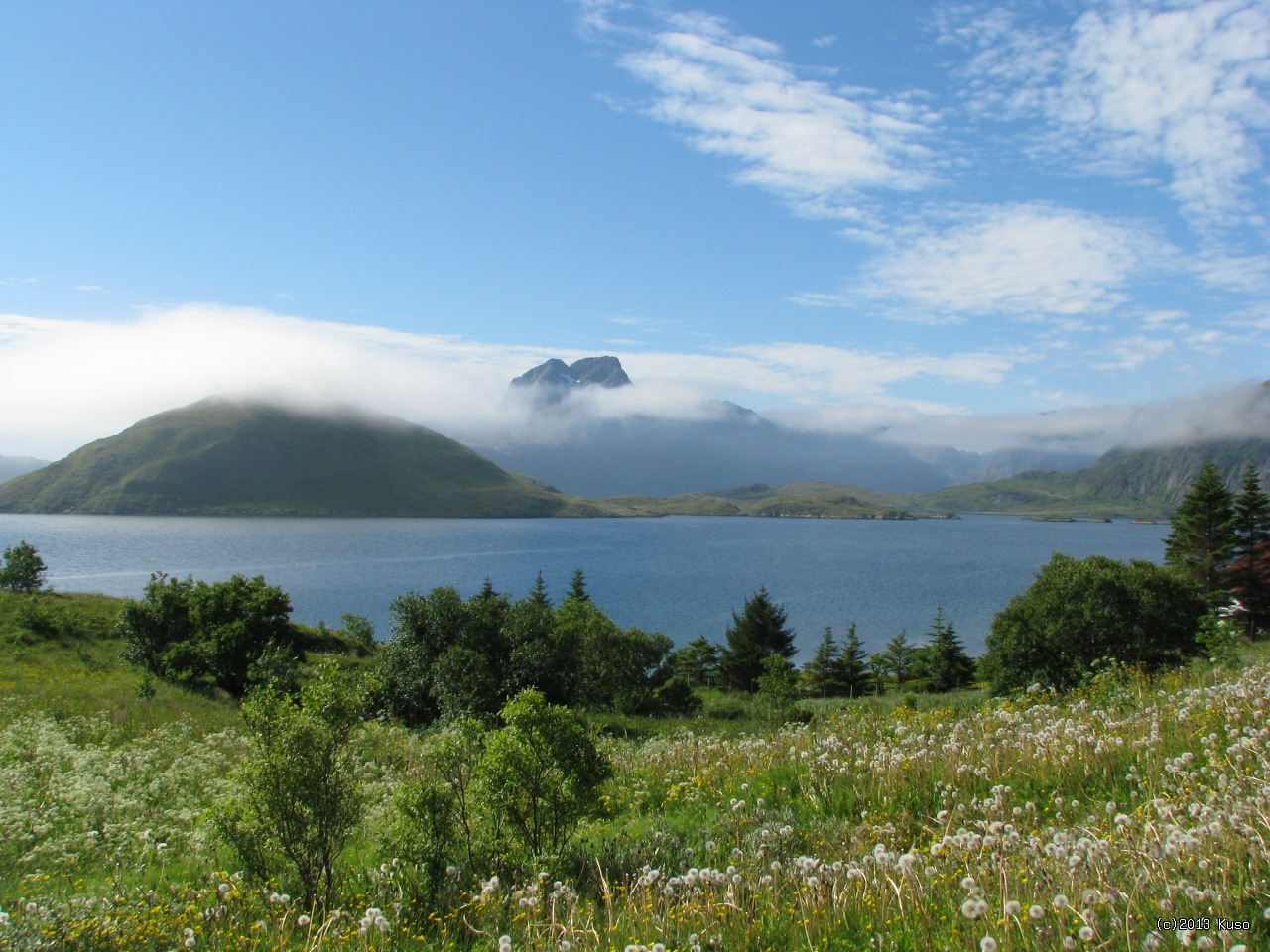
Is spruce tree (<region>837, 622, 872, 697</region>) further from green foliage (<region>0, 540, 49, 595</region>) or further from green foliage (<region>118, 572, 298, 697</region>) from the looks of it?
green foliage (<region>0, 540, 49, 595</region>)

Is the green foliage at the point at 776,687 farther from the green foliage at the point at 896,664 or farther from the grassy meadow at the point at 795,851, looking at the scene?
the grassy meadow at the point at 795,851

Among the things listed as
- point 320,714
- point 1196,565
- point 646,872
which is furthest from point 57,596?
point 1196,565

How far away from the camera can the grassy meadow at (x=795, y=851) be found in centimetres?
430

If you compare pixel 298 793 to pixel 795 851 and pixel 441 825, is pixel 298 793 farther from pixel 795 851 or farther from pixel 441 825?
pixel 795 851

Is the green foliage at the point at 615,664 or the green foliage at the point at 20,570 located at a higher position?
the green foliage at the point at 20,570

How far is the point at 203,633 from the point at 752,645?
42967mm

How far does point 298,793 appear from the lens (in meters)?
6.63

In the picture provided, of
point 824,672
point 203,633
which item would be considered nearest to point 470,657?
point 203,633

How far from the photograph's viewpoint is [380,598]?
86875 mm

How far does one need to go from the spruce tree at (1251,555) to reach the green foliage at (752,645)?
32.0 meters

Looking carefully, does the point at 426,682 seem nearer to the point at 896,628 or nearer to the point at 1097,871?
the point at 1097,871

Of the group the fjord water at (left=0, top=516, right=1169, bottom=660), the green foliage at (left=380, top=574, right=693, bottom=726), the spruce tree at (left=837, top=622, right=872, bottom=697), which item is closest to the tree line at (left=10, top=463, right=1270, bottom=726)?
the green foliage at (left=380, top=574, right=693, bottom=726)

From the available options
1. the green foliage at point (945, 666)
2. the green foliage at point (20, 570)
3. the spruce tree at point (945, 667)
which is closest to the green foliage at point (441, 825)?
the green foliage at point (945, 666)

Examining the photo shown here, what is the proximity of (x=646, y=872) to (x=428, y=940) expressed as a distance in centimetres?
187
